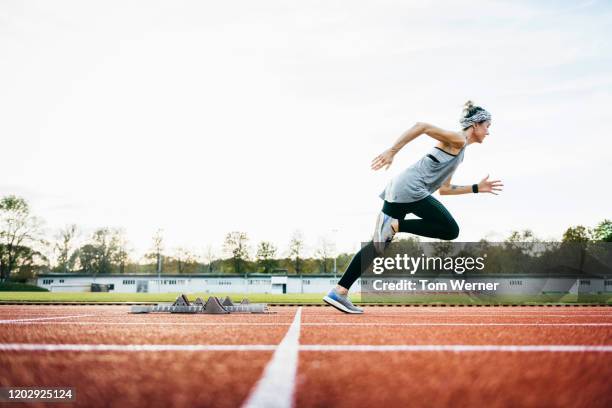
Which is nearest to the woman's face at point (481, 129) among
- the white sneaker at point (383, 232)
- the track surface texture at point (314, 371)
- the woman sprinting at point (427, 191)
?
the woman sprinting at point (427, 191)

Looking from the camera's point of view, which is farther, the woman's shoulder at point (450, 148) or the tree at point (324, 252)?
the tree at point (324, 252)

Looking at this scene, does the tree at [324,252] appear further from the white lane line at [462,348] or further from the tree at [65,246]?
the white lane line at [462,348]

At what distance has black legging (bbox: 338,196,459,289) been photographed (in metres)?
5.86

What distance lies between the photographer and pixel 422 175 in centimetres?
573

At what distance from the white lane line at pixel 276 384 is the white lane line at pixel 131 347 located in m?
0.27

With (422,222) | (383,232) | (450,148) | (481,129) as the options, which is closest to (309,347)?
(383,232)

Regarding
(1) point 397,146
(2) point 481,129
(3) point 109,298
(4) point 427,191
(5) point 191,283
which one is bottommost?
(5) point 191,283

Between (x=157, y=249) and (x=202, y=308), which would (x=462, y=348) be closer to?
(x=202, y=308)

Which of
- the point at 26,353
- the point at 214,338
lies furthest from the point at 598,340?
the point at 26,353

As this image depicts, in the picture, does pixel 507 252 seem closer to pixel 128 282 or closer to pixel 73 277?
pixel 128 282

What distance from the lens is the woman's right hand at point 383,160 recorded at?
4.73 m

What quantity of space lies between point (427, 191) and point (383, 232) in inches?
26.8

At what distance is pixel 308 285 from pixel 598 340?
84.5 metres

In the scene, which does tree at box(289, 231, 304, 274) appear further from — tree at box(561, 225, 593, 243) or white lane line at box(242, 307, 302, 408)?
white lane line at box(242, 307, 302, 408)
